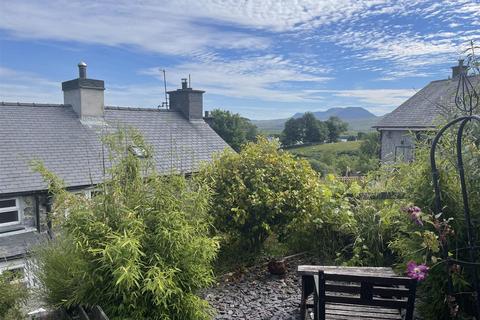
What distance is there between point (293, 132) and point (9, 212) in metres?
39.6

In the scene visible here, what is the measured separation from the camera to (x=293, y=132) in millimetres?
46656

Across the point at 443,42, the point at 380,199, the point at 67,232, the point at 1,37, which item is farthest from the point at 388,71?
the point at 1,37

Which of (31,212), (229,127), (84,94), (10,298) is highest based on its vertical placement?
(229,127)

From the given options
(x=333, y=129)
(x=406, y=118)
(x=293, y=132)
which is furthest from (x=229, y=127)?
(x=406, y=118)

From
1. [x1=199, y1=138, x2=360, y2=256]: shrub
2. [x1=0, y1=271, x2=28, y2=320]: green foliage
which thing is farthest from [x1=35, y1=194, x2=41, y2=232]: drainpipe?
[x1=0, y1=271, x2=28, y2=320]: green foliage

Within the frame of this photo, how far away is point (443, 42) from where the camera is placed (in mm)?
5457

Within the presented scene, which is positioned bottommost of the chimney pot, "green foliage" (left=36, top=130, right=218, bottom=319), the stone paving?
the stone paving

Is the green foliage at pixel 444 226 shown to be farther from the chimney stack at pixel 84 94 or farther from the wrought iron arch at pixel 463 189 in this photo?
→ the chimney stack at pixel 84 94

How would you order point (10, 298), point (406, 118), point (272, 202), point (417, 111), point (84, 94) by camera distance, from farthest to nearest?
point (406, 118) → point (417, 111) → point (84, 94) → point (272, 202) → point (10, 298)

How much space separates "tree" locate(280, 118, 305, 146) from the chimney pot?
112 feet

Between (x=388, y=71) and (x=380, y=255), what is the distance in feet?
24.7

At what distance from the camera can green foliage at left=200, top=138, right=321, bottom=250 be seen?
202 inches

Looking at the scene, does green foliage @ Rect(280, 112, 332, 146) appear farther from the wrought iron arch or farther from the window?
the wrought iron arch

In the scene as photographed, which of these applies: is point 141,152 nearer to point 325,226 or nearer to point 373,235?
point 325,226
